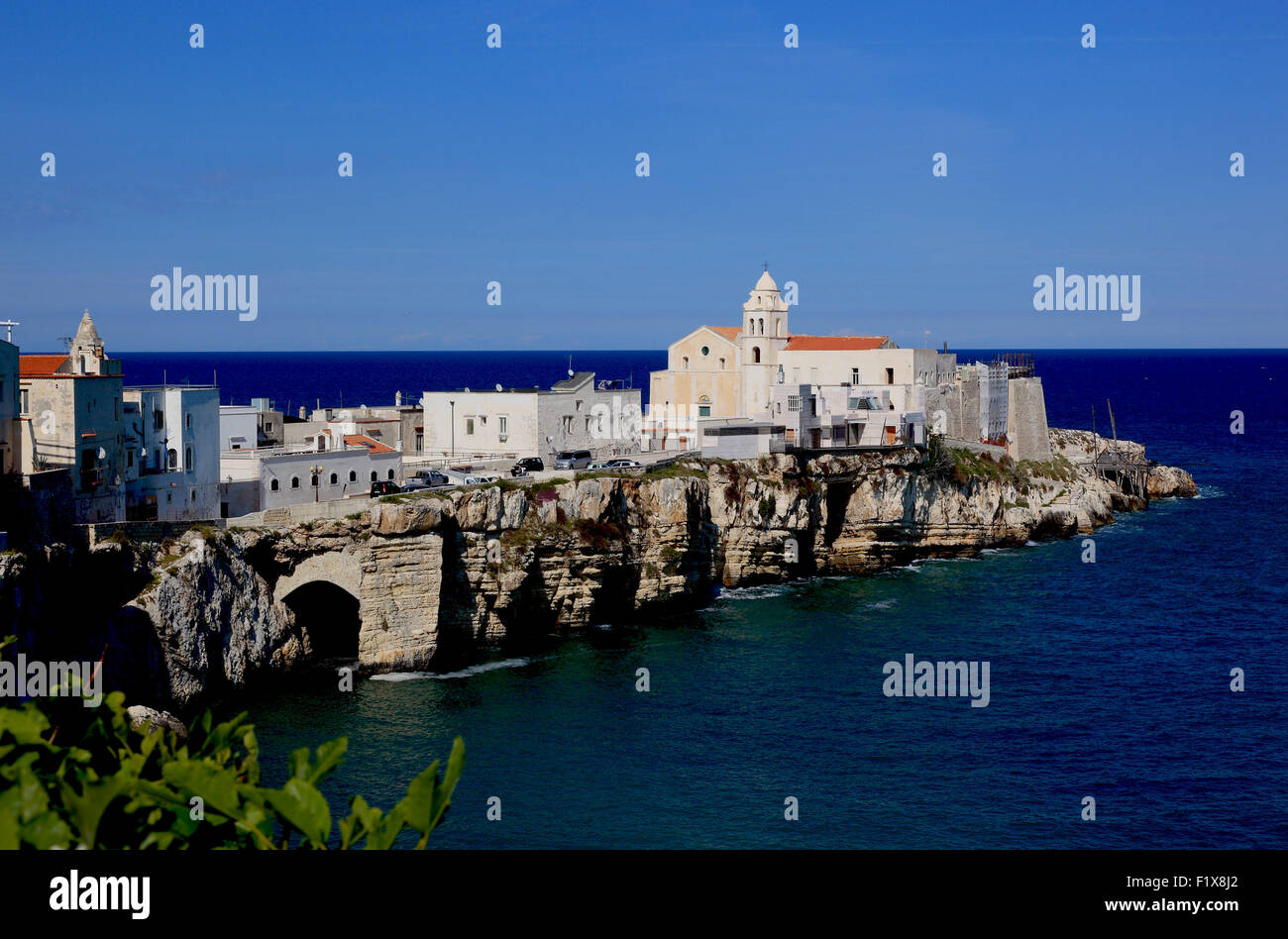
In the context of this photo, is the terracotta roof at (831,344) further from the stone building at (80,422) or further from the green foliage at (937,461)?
the stone building at (80,422)

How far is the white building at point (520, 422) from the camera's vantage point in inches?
2995

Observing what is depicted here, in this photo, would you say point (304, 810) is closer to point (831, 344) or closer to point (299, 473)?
point (299, 473)

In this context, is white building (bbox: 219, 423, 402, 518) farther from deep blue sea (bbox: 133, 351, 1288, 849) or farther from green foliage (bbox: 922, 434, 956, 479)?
green foliage (bbox: 922, 434, 956, 479)

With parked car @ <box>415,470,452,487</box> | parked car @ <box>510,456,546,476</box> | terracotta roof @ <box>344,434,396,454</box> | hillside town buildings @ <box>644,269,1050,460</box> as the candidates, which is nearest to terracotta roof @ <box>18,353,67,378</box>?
terracotta roof @ <box>344,434,396,454</box>

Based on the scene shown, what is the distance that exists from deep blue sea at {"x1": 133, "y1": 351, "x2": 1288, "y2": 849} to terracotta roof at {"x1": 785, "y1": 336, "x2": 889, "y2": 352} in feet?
89.3

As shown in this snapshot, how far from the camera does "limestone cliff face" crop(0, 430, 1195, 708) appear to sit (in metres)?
49.2

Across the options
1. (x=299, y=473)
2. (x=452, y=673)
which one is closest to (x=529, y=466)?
(x=299, y=473)

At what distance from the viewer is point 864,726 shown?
4588cm

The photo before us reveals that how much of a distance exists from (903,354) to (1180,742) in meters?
50.8

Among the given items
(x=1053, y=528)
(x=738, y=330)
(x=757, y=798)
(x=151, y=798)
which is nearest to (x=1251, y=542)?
(x=1053, y=528)

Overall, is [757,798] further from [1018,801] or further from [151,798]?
[151,798]

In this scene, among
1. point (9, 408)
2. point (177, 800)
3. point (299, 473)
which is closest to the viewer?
point (177, 800)

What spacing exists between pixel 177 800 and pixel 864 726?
3883cm

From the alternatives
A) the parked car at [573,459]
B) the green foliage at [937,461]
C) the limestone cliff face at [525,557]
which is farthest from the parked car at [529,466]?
the green foliage at [937,461]
